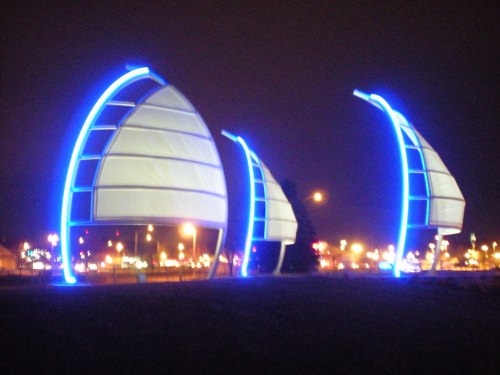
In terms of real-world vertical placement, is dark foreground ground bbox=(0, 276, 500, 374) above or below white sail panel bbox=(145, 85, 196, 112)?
below

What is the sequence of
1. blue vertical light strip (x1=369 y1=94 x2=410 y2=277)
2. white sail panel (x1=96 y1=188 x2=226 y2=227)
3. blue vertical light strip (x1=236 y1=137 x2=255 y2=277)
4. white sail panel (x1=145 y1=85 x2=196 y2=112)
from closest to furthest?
white sail panel (x1=96 y1=188 x2=226 y2=227)
white sail panel (x1=145 y1=85 x2=196 y2=112)
blue vertical light strip (x1=369 y1=94 x2=410 y2=277)
blue vertical light strip (x1=236 y1=137 x2=255 y2=277)

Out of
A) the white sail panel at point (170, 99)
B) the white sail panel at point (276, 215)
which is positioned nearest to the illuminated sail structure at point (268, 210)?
A: the white sail panel at point (276, 215)

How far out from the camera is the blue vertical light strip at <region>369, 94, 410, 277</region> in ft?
124

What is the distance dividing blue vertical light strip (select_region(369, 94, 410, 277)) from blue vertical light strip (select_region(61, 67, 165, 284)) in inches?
611

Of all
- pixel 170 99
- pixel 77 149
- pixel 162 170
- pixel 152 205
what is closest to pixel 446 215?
pixel 170 99

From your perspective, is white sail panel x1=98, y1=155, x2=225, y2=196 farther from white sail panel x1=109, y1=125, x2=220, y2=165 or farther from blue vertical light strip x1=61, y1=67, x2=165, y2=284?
blue vertical light strip x1=61, y1=67, x2=165, y2=284

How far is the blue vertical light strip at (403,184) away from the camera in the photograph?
37.8 metres

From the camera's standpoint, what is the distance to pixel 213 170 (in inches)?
1227

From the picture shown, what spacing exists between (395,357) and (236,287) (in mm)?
7199

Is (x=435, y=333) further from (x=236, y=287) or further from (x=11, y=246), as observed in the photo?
(x=11, y=246)

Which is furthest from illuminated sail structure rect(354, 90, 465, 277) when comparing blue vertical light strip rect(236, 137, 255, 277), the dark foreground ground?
the dark foreground ground

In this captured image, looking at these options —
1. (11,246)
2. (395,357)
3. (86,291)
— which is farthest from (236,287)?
(11,246)

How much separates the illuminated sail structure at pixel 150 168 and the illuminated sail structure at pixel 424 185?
12.2 meters

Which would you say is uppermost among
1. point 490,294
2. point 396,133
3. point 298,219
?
point 396,133
